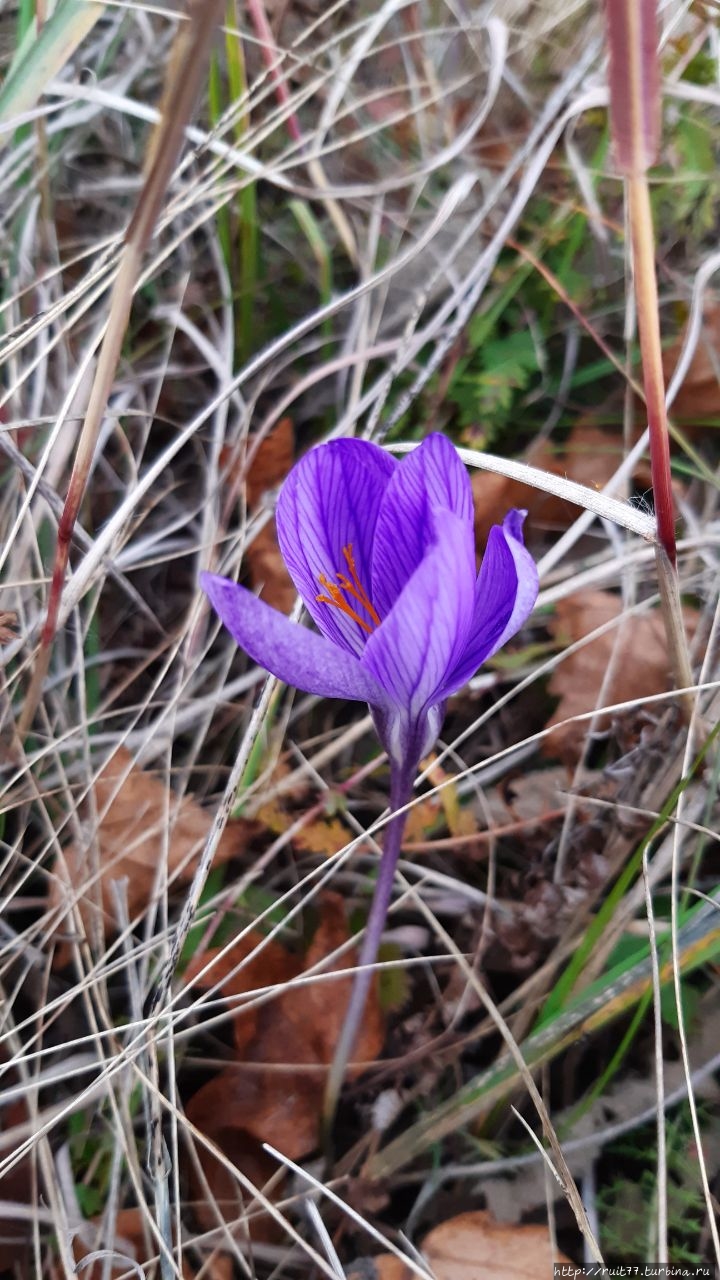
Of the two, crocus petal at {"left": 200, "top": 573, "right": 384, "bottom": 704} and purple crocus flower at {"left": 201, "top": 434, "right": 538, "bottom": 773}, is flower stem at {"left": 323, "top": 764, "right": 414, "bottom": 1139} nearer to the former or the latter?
purple crocus flower at {"left": 201, "top": 434, "right": 538, "bottom": 773}

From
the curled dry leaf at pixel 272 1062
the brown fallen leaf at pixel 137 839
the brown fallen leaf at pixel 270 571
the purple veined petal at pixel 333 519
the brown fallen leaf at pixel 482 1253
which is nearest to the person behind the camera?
the purple veined petal at pixel 333 519

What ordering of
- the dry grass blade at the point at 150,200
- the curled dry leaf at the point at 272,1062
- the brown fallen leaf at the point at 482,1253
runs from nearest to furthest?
the dry grass blade at the point at 150,200 → the brown fallen leaf at the point at 482,1253 → the curled dry leaf at the point at 272,1062

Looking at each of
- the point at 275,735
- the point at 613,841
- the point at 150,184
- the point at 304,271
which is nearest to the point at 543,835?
the point at 613,841

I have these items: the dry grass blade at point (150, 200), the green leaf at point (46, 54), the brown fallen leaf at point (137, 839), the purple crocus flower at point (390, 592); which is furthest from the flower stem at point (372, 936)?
the green leaf at point (46, 54)

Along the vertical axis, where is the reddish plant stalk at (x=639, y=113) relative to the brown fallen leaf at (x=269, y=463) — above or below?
above

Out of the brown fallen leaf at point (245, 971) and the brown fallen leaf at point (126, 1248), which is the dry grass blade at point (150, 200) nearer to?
the brown fallen leaf at point (245, 971)

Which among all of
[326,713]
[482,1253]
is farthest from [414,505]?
[482,1253]

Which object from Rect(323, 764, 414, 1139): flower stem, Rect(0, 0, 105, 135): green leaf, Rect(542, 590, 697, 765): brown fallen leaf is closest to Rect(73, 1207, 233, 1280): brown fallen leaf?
Rect(323, 764, 414, 1139): flower stem
